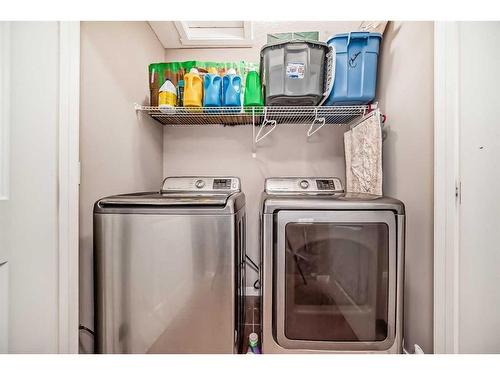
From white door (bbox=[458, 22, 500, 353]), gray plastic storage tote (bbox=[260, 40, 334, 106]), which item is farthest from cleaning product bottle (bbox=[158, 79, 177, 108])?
white door (bbox=[458, 22, 500, 353])

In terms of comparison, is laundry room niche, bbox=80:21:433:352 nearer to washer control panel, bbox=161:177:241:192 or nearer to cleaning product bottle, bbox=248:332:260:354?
washer control panel, bbox=161:177:241:192

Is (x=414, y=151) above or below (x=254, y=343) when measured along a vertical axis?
above

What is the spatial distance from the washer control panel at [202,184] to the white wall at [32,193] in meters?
0.95

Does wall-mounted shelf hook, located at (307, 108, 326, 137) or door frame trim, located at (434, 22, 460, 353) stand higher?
wall-mounted shelf hook, located at (307, 108, 326, 137)

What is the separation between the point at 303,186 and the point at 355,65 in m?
0.89

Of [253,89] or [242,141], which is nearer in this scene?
[253,89]

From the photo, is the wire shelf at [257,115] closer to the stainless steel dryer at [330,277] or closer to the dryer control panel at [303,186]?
the dryer control panel at [303,186]

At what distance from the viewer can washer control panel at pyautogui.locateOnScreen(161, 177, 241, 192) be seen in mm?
1883

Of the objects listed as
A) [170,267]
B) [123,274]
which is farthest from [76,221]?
[170,267]

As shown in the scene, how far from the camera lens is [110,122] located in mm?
1365

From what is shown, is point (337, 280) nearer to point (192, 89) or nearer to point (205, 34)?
point (192, 89)

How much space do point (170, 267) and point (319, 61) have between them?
1506 millimetres

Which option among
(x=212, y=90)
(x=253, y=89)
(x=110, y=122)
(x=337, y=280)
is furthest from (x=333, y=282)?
(x=110, y=122)

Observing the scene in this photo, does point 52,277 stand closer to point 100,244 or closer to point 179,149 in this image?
point 100,244
